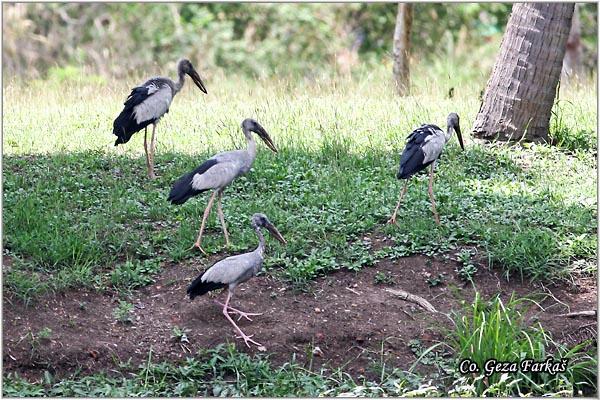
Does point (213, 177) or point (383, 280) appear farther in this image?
point (213, 177)

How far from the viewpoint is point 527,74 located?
9.85m

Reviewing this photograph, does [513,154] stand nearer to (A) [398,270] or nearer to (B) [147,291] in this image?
(A) [398,270]

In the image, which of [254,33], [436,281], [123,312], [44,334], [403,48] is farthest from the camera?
[254,33]

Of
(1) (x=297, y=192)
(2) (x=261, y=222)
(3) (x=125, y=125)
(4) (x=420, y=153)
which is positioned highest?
(3) (x=125, y=125)

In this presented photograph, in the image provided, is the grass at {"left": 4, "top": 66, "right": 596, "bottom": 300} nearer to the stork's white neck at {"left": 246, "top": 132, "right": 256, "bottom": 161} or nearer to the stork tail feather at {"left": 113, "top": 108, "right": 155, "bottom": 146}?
the stork tail feather at {"left": 113, "top": 108, "right": 155, "bottom": 146}

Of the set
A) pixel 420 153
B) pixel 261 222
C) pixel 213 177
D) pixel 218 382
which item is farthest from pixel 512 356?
pixel 213 177

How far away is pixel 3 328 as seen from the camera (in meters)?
6.69

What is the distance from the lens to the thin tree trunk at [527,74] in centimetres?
977

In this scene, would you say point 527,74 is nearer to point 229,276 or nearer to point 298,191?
point 298,191

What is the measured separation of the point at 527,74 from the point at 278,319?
14.8 feet

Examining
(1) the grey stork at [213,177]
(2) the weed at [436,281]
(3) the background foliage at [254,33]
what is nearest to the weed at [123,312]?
(1) the grey stork at [213,177]

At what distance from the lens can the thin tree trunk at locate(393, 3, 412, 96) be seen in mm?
12977

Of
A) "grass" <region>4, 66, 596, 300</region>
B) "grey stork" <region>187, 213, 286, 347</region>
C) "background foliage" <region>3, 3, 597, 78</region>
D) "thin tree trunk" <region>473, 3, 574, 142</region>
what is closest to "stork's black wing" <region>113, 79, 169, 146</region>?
"grass" <region>4, 66, 596, 300</region>

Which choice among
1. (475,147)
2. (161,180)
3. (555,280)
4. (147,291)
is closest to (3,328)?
(147,291)
